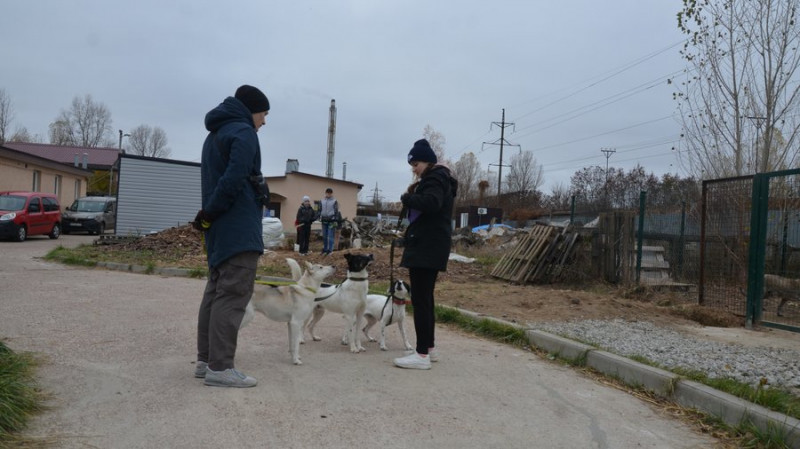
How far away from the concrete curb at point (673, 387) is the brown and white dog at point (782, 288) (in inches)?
132

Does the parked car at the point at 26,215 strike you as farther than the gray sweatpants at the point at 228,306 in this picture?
Yes

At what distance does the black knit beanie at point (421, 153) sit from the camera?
481 cm

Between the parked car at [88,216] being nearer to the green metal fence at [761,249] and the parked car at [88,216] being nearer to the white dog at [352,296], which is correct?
the white dog at [352,296]

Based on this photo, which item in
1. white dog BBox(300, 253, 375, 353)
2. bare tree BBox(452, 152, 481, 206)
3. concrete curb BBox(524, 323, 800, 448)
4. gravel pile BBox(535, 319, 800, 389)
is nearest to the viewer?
concrete curb BBox(524, 323, 800, 448)

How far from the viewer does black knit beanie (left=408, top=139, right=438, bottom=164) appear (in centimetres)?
481

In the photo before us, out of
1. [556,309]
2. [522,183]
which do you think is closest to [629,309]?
[556,309]

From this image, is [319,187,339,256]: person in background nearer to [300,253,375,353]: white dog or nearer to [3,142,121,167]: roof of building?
[300,253,375,353]: white dog

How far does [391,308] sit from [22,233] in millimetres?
18914

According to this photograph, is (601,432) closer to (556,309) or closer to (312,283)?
(312,283)

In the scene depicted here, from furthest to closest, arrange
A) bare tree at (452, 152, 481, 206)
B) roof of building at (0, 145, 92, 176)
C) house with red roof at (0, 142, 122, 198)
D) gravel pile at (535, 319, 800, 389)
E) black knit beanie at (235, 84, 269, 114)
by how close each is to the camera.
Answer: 1. bare tree at (452, 152, 481, 206)
2. house with red roof at (0, 142, 122, 198)
3. roof of building at (0, 145, 92, 176)
4. gravel pile at (535, 319, 800, 389)
5. black knit beanie at (235, 84, 269, 114)

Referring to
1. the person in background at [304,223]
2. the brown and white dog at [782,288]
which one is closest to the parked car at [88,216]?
the person in background at [304,223]

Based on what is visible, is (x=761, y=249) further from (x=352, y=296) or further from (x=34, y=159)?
(x=34, y=159)

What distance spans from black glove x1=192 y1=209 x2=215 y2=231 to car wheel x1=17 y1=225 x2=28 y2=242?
19.0 meters

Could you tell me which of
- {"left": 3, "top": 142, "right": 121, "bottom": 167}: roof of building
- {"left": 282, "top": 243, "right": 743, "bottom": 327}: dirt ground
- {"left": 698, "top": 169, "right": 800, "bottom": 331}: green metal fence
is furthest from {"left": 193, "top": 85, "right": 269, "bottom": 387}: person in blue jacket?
{"left": 3, "top": 142, "right": 121, "bottom": 167}: roof of building
